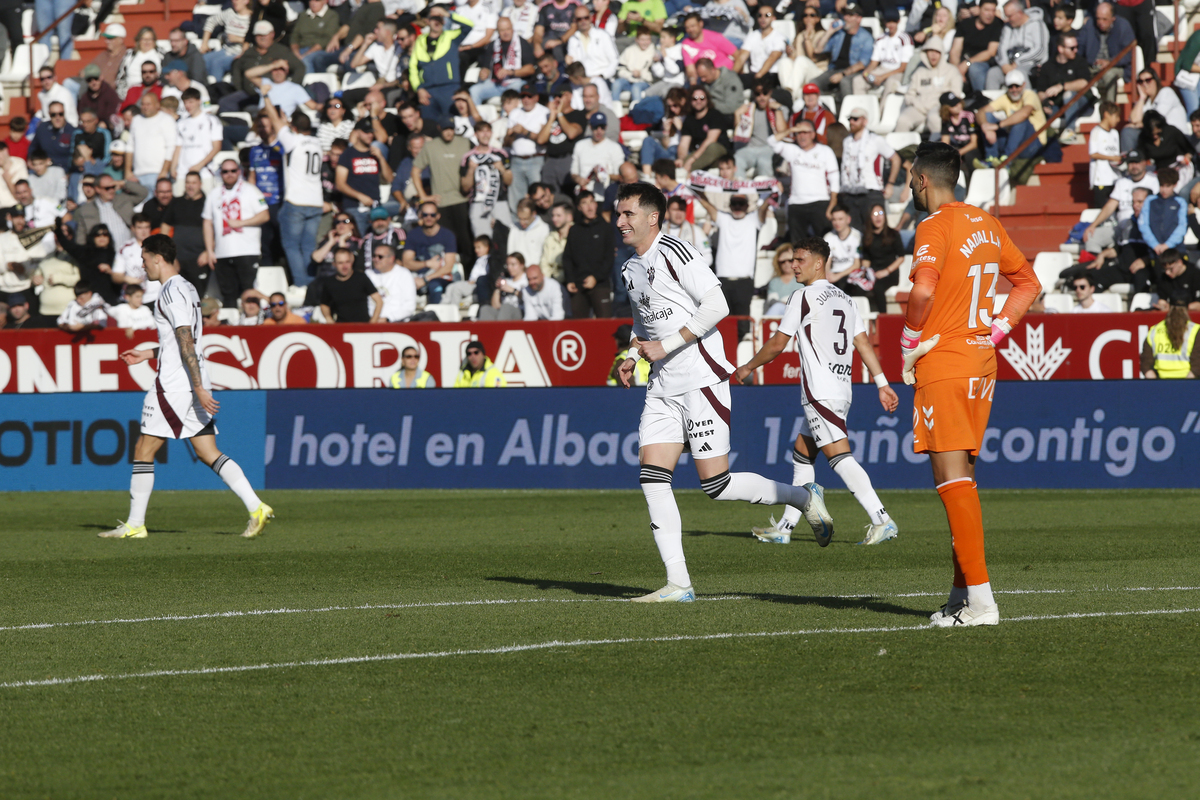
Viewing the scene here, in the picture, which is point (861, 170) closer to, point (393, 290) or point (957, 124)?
point (957, 124)

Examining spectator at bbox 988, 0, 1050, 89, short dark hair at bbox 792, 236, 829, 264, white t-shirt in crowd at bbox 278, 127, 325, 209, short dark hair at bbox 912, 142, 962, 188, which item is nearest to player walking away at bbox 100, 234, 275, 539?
short dark hair at bbox 792, 236, 829, 264

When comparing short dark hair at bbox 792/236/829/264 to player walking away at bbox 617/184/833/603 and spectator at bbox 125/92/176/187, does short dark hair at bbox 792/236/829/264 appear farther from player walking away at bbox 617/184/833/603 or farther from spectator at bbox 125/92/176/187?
spectator at bbox 125/92/176/187

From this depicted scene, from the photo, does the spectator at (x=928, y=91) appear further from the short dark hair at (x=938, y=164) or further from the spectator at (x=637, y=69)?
the short dark hair at (x=938, y=164)

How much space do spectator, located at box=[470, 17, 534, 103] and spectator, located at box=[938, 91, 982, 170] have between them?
22.5 feet

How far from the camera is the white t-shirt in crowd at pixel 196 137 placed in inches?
958

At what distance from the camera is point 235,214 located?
74.9 ft

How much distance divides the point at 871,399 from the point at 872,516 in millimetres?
6037

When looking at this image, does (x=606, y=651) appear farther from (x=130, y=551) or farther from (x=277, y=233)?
(x=277, y=233)

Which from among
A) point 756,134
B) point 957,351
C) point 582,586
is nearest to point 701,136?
point 756,134

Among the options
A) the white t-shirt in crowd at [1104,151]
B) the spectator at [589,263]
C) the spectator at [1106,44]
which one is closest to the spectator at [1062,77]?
the spectator at [1106,44]

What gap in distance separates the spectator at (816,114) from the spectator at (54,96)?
12.7 metres

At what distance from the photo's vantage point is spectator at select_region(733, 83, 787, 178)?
22.7 m

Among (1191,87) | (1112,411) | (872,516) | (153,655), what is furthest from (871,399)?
(153,655)

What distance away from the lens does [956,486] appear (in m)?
7.11
